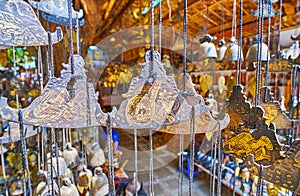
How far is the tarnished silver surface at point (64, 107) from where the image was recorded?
18.3 inches

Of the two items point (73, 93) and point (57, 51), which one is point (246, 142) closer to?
point (73, 93)

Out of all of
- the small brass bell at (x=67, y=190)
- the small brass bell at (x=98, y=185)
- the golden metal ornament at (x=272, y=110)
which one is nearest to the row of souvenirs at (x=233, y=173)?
the golden metal ornament at (x=272, y=110)

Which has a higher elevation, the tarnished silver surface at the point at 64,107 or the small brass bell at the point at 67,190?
the tarnished silver surface at the point at 64,107

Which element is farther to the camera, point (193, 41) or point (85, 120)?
point (193, 41)

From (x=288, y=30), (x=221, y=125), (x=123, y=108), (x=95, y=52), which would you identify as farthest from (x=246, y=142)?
(x=95, y=52)

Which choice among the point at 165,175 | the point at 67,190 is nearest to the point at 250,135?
the point at 67,190

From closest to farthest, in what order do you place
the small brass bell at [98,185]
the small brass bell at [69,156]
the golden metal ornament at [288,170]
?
the golden metal ornament at [288,170] < the small brass bell at [98,185] < the small brass bell at [69,156]

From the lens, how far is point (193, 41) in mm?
2951

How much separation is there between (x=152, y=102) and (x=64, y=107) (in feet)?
0.63

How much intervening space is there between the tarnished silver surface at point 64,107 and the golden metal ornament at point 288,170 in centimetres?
36

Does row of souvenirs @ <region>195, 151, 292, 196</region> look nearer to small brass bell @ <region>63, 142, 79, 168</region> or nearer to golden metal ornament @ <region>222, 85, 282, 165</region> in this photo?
small brass bell @ <region>63, 142, 79, 168</region>

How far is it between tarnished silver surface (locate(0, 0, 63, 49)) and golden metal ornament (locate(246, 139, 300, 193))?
57cm

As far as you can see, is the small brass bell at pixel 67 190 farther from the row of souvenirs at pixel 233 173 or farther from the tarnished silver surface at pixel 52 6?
the row of souvenirs at pixel 233 173

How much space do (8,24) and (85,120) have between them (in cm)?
29
